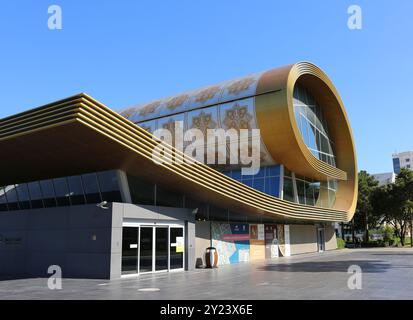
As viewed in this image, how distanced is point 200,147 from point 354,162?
17.1 meters

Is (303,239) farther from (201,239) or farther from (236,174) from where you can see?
(201,239)

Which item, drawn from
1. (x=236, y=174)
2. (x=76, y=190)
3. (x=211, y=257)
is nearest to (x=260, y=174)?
(x=236, y=174)

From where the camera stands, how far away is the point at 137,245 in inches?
671

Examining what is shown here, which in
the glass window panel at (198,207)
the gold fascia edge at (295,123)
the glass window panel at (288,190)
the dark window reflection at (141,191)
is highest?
the gold fascia edge at (295,123)

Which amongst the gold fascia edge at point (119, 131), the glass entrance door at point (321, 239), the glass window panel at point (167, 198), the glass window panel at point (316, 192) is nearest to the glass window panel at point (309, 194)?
the glass window panel at point (316, 192)

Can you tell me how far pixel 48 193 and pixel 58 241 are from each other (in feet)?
14.1

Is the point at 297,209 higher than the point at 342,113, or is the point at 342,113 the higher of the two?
the point at 342,113

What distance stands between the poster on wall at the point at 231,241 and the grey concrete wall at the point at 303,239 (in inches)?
308

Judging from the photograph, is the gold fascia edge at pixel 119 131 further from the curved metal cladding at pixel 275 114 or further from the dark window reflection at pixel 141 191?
the curved metal cladding at pixel 275 114

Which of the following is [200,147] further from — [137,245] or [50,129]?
[50,129]

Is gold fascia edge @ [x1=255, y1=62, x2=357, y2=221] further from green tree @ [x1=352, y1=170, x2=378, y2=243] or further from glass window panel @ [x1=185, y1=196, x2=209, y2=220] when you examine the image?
green tree @ [x1=352, y1=170, x2=378, y2=243]

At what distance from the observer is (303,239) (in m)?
34.7

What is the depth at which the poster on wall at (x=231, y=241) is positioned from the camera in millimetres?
23172
